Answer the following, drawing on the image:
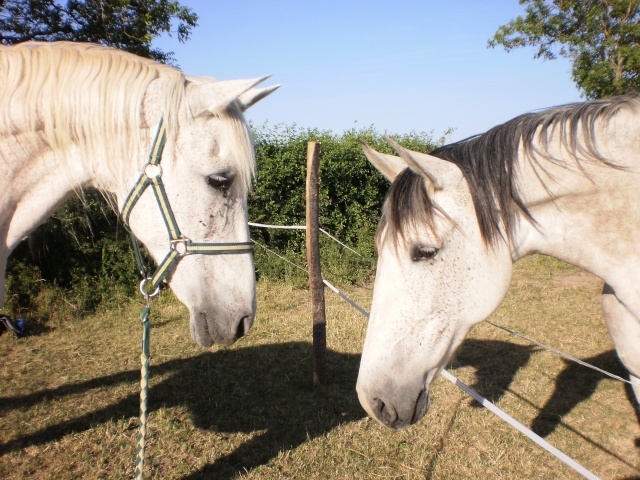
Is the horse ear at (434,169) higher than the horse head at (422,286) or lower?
higher

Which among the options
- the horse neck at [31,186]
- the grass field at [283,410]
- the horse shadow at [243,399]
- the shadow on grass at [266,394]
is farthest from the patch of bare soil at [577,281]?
the horse neck at [31,186]

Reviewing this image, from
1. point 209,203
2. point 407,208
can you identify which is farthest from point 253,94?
point 407,208

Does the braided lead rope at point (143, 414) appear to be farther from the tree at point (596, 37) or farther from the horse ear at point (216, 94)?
the tree at point (596, 37)

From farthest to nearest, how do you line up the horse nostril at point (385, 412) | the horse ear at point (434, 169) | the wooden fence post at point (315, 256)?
the wooden fence post at point (315, 256) → the horse nostril at point (385, 412) → the horse ear at point (434, 169)

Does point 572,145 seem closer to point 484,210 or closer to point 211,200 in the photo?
point 484,210

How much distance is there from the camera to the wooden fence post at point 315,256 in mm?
3957

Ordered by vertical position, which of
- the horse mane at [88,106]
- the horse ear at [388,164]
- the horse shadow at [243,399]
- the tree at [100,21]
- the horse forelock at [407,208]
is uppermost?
the tree at [100,21]

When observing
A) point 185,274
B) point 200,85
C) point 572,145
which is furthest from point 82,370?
point 572,145

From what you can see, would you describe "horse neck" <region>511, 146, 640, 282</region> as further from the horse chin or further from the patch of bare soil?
the patch of bare soil

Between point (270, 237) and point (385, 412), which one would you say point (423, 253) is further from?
point (270, 237)

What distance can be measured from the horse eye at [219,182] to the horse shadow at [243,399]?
2297mm

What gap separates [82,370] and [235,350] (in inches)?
72.2

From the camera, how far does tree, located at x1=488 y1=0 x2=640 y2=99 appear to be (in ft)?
38.1

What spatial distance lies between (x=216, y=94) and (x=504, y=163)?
124 centimetres
